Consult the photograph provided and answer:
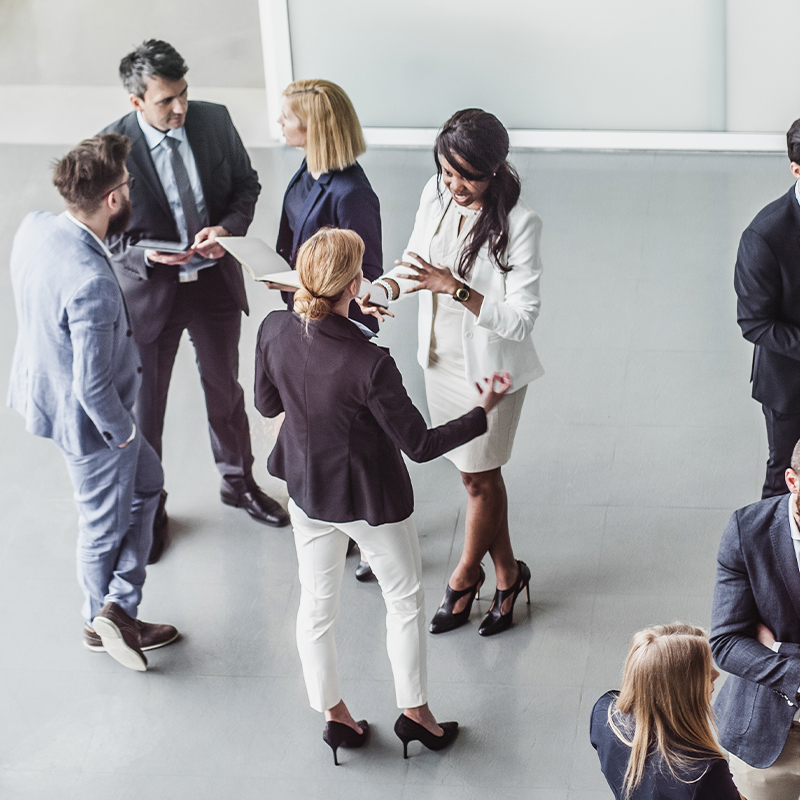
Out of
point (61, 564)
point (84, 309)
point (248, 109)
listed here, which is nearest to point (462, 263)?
point (84, 309)

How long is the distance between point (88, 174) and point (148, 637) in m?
1.64

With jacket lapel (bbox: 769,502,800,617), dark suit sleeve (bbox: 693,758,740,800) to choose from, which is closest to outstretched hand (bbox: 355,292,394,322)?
jacket lapel (bbox: 769,502,800,617)

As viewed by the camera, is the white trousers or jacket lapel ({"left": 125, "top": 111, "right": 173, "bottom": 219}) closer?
the white trousers

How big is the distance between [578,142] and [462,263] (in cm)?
394

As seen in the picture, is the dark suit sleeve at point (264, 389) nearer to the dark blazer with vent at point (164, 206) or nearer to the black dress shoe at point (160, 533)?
the dark blazer with vent at point (164, 206)

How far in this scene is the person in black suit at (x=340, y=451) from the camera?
3.07 metres

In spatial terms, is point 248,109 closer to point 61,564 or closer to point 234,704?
point 61,564

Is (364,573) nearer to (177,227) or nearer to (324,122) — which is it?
(177,227)

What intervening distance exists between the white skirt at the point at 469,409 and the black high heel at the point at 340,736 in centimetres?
93

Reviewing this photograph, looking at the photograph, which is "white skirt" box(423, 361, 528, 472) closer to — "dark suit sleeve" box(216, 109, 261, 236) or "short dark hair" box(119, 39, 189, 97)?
"dark suit sleeve" box(216, 109, 261, 236)

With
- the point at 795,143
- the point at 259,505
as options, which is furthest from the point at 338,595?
the point at 795,143

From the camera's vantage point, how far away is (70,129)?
7773 mm

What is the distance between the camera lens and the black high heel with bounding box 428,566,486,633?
13.5ft

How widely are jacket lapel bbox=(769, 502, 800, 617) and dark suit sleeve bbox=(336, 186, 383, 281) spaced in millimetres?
1890
